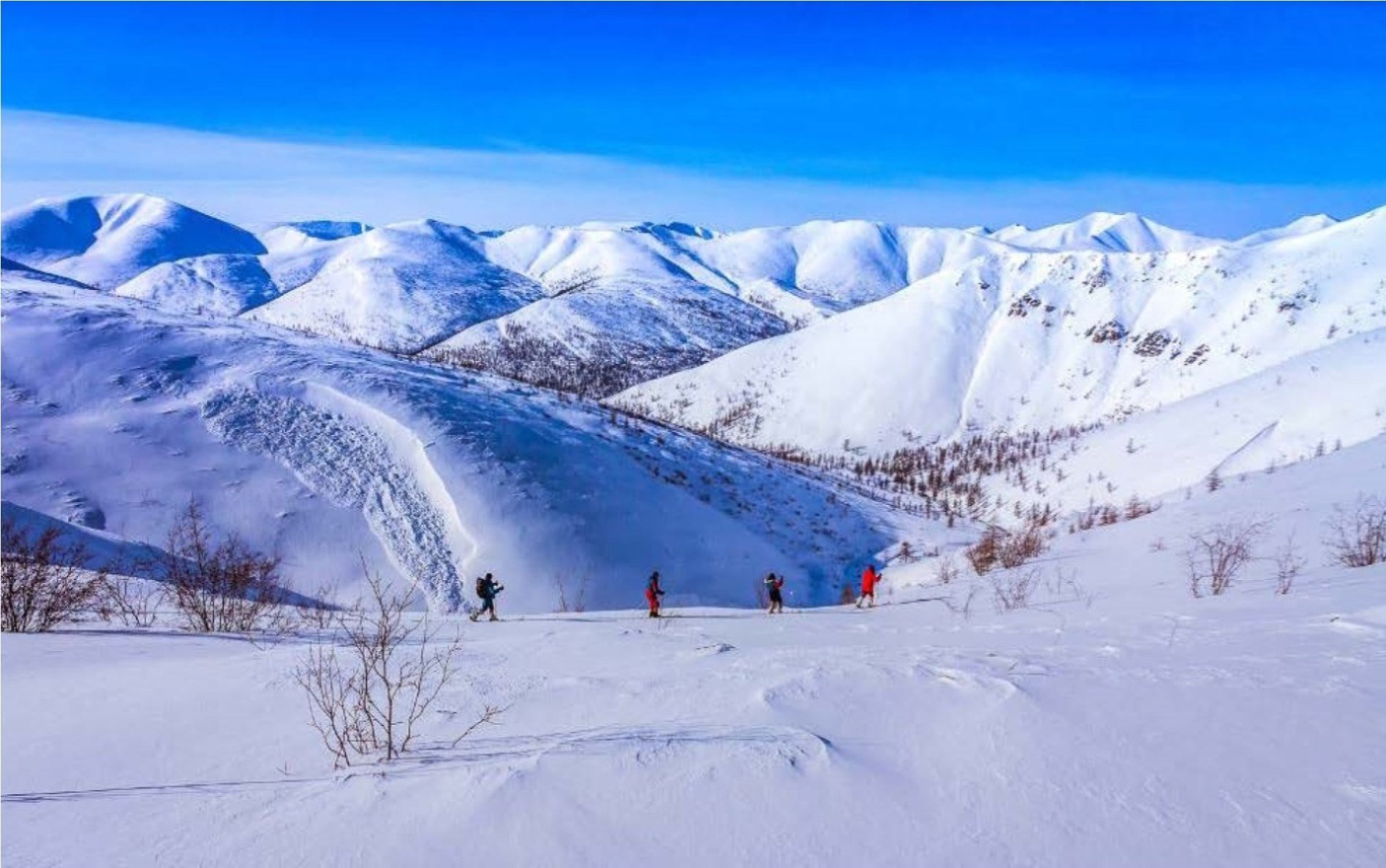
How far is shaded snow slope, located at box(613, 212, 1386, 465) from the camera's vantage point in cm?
7037

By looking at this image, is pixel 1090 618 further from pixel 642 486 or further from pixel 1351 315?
pixel 1351 315

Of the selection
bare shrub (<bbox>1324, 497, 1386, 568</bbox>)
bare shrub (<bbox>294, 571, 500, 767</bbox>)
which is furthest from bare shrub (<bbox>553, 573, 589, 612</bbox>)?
bare shrub (<bbox>1324, 497, 1386, 568</bbox>)

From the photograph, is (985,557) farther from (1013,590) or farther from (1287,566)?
(1287,566)

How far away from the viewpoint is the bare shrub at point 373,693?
164 inches

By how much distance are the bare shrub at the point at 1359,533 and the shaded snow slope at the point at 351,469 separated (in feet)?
46.9

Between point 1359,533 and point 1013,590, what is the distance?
15.8 feet

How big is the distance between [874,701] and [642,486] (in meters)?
22.6

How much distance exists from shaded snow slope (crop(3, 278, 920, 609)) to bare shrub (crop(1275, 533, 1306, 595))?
13817 mm

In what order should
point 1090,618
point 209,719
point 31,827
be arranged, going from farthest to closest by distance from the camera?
point 1090,618
point 209,719
point 31,827

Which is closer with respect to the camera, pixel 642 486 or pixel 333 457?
pixel 333 457

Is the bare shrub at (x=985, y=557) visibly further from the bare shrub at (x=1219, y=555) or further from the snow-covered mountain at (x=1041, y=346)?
the snow-covered mountain at (x=1041, y=346)

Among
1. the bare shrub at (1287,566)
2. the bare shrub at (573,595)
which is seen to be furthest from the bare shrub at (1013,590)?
the bare shrub at (573,595)

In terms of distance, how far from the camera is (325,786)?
3.70 meters

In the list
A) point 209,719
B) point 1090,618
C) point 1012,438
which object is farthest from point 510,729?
point 1012,438
